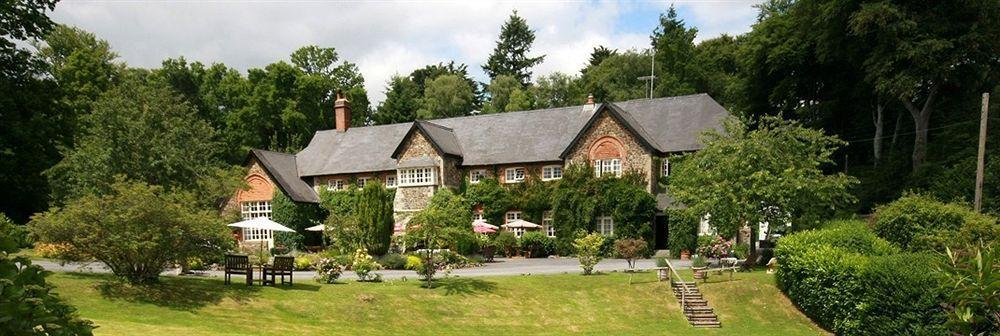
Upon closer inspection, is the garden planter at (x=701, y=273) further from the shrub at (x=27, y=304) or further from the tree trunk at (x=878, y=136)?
the shrub at (x=27, y=304)

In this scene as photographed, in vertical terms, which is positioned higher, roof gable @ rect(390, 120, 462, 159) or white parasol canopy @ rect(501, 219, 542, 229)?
roof gable @ rect(390, 120, 462, 159)

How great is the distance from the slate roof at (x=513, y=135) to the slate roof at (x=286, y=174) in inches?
32.5

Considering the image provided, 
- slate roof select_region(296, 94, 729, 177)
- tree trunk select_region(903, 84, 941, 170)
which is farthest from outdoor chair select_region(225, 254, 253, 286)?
tree trunk select_region(903, 84, 941, 170)

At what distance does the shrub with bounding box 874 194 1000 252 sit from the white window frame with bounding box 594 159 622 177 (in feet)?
49.8

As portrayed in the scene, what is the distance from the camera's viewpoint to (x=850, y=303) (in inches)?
765

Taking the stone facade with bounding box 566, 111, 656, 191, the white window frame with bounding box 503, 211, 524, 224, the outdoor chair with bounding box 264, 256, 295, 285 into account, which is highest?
the stone facade with bounding box 566, 111, 656, 191

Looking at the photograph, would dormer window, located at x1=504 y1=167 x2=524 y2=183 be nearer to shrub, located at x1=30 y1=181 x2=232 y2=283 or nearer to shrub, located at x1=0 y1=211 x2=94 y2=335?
shrub, located at x1=30 y1=181 x2=232 y2=283

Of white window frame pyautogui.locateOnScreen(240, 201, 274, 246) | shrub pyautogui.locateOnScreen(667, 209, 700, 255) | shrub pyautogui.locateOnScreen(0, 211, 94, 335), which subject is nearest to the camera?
shrub pyautogui.locateOnScreen(0, 211, 94, 335)

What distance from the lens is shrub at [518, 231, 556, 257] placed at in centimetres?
3797

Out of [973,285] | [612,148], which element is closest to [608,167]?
[612,148]

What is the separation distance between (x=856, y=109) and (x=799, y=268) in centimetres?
2687

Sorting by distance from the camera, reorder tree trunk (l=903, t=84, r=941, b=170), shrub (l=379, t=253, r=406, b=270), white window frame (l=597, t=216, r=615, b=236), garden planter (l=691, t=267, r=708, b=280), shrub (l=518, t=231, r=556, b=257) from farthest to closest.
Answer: shrub (l=518, t=231, r=556, b=257) < white window frame (l=597, t=216, r=615, b=236) < tree trunk (l=903, t=84, r=941, b=170) < shrub (l=379, t=253, r=406, b=270) < garden planter (l=691, t=267, r=708, b=280)

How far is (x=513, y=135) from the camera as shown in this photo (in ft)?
141

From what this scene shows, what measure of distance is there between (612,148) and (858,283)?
2025 cm
